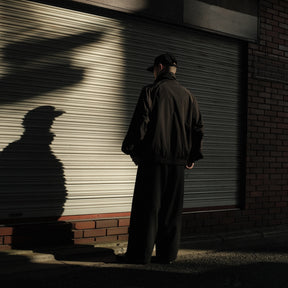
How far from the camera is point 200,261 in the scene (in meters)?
4.05

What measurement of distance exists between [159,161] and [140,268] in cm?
105

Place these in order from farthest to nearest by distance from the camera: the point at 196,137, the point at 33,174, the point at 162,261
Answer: the point at 33,174, the point at 196,137, the point at 162,261

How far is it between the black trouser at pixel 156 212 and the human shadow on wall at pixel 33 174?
42.1 inches

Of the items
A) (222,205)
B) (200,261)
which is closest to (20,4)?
(200,261)

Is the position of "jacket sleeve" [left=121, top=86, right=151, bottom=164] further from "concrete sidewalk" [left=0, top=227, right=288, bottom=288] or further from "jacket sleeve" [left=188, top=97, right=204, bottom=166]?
"concrete sidewalk" [left=0, top=227, right=288, bottom=288]

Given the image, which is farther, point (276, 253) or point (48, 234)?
point (276, 253)

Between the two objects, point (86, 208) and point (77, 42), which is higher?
point (77, 42)

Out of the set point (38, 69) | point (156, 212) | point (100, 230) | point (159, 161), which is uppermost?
point (38, 69)

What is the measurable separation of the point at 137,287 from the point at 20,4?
10.2 feet

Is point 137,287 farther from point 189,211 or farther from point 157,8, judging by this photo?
point 157,8

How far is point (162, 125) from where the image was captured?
359 centimetres

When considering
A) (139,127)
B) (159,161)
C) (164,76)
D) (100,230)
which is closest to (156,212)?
(159,161)

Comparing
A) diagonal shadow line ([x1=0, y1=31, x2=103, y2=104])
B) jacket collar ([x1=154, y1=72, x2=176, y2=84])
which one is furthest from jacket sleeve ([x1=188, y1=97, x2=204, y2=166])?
diagonal shadow line ([x1=0, y1=31, x2=103, y2=104])

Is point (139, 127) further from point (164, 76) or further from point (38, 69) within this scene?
point (38, 69)
